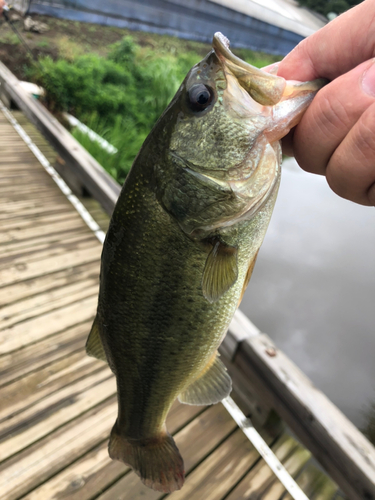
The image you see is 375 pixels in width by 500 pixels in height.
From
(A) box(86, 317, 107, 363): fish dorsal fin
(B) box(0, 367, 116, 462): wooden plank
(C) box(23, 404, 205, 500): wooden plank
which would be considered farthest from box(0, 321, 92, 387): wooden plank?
(A) box(86, 317, 107, 363): fish dorsal fin

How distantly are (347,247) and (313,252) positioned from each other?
67 centimetres

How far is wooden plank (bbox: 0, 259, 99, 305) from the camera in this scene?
2.71 metres

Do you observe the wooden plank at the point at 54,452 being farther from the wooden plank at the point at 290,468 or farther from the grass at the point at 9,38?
the grass at the point at 9,38

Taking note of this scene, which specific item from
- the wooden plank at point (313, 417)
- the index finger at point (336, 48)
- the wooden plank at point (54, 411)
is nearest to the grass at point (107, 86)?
the wooden plank at point (54, 411)

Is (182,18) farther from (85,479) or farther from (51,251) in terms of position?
(85,479)

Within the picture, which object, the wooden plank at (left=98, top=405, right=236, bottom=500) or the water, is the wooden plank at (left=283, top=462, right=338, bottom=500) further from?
the water

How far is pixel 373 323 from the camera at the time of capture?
4.67 meters

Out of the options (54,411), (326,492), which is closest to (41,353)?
(54,411)

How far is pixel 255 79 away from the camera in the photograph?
81cm

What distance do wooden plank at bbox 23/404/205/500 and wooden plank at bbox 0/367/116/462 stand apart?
10.1 inches

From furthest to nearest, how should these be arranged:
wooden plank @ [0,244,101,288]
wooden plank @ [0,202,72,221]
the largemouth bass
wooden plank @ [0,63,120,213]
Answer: wooden plank @ [0,63,120,213], wooden plank @ [0,202,72,221], wooden plank @ [0,244,101,288], the largemouth bass

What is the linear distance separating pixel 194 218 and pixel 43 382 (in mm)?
1898

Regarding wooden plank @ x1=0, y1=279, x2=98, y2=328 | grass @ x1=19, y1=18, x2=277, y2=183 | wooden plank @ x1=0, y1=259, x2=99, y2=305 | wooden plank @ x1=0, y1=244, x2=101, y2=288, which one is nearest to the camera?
wooden plank @ x1=0, y1=279, x2=98, y2=328

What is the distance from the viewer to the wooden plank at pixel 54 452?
182 centimetres
